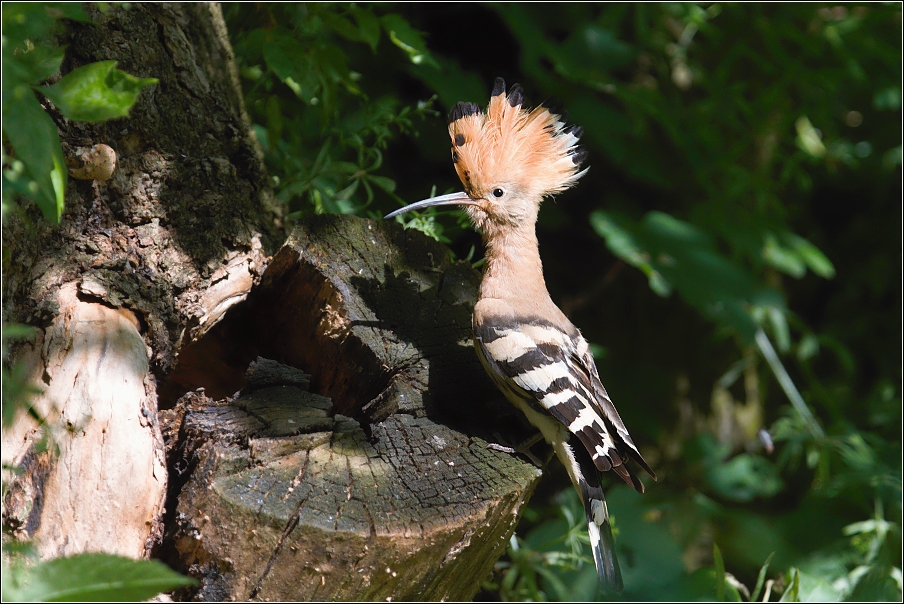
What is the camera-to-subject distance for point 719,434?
4023mm

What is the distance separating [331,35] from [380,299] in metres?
1.24

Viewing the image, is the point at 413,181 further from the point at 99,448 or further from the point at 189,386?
the point at 99,448

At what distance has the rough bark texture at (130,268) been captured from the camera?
54.1 inches

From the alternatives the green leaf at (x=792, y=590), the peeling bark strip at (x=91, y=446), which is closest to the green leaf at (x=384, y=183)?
the peeling bark strip at (x=91, y=446)

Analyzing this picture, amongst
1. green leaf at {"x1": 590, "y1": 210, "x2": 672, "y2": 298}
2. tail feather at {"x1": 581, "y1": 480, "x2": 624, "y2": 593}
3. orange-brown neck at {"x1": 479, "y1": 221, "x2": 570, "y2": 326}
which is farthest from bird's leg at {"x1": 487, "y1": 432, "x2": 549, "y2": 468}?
green leaf at {"x1": 590, "y1": 210, "x2": 672, "y2": 298}

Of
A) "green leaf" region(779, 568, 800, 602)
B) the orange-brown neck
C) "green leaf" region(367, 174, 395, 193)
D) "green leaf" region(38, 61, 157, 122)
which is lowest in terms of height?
"green leaf" region(779, 568, 800, 602)

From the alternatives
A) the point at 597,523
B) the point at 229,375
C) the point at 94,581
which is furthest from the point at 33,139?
the point at 597,523

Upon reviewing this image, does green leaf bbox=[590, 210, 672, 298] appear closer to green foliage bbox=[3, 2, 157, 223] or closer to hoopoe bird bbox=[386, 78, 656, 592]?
hoopoe bird bbox=[386, 78, 656, 592]

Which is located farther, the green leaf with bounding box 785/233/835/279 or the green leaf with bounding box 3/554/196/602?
the green leaf with bounding box 785/233/835/279

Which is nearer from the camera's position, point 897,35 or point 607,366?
point 897,35

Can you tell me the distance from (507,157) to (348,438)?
3.04ft

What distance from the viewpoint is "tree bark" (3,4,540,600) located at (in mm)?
1290

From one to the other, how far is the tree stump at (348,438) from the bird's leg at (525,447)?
3 centimetres

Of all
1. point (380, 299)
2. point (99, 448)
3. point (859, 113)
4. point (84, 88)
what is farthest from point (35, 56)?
point (859, 113)
